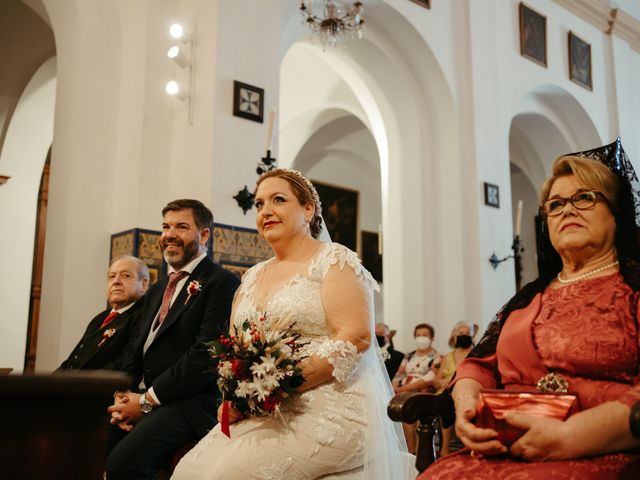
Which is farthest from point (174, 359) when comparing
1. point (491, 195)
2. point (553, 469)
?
point (491, 195)

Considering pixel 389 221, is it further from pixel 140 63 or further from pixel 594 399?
pixel 594 399

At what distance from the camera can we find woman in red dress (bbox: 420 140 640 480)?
1960mm

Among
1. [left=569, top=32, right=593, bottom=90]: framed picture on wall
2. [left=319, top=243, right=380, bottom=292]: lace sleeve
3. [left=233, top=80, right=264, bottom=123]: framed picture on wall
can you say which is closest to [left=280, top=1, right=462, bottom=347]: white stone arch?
[left=233, top=80, right=264, bottom=123]: framed picture on wall

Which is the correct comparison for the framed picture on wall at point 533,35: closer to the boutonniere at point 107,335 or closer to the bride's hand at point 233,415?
the boutonniere at point 107,335

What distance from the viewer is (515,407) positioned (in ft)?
6.72

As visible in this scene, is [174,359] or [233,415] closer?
[233,415]

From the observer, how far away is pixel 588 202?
2396 mm

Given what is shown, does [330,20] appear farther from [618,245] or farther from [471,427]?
[471,427]

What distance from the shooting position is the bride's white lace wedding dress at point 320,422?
268 cm

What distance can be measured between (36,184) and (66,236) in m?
4.37

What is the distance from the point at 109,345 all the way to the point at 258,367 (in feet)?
6.08

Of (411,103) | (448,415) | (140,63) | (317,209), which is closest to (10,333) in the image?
(140,63)

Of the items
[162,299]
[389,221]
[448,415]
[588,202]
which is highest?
[389,221]

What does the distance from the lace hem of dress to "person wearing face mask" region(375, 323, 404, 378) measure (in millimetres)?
4596
